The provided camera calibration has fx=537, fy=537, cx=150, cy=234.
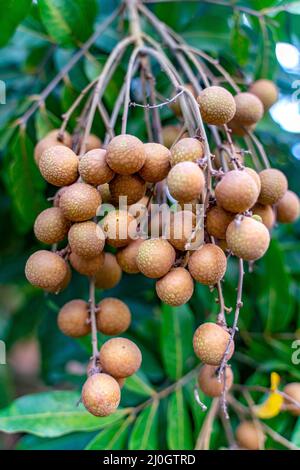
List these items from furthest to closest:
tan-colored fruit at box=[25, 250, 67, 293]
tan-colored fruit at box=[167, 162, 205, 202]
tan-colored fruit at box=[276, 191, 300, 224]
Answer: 1. tan-colored fruit at box=[276, 191, 300, 224]
2. tan-colored fruit at box=[25, 250, 67, 293]
3. tan-colored fruit at box=[167, 162, 205, 202]

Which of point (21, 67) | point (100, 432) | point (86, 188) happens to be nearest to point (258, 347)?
point (100, 432)

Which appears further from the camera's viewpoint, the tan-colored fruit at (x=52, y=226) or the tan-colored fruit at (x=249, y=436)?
the tan-colored fruit at (x=249, y=436)

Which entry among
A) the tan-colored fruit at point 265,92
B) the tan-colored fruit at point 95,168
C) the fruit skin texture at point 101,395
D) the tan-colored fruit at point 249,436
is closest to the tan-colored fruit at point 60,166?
the tan-colored fruit at point 95,168

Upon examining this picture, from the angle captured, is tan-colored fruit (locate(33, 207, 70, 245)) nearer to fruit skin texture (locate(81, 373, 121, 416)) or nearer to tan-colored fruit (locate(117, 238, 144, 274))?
tan-colored fruit (locate(117, 238, 144, 274))

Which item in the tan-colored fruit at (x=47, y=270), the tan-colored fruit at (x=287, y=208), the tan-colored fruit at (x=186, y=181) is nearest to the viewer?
the tan-colored fruit at (x=186, y=181)

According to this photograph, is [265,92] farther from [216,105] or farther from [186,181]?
[186,181]

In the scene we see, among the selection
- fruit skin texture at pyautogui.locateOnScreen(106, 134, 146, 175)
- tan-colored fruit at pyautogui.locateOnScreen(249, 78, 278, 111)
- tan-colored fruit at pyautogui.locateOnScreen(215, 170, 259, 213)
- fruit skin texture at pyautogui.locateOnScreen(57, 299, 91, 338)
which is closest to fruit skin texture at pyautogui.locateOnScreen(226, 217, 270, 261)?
tan-colored fruit at pyautogui.locateOnScreen(215, 170, 259, 213)

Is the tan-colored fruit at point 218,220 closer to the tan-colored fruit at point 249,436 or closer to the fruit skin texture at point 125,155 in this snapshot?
the fruit skin texture at point 125,155
